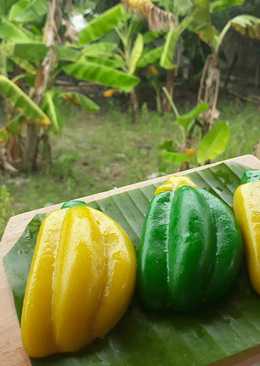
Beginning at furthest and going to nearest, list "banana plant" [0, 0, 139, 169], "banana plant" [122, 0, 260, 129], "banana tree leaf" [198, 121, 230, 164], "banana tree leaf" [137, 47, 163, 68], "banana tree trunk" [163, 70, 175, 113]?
"banana tree trunk" [163, 70, 175, 113], "banana tree leaf" [137, 47, 163, 68], "banana plant" [0, 0, 139, 169], "banana plant" [122, 0, 260, 129], "banana tree leaf" [198, 121, 230, 164]

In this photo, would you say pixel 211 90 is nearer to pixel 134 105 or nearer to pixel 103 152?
Result: pixel 103 152

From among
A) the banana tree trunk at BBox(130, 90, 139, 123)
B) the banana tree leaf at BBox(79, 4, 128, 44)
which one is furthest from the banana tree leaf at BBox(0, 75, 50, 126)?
the banana tree trunk at BBox(130, 90, 139, 123)

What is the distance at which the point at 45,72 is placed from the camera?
3121mm

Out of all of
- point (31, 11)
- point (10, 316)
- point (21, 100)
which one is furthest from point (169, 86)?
point (10, 316)

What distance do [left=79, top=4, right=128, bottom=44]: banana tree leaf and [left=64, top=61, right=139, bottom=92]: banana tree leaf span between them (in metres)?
0.20

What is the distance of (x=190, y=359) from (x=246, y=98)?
4.17 meters

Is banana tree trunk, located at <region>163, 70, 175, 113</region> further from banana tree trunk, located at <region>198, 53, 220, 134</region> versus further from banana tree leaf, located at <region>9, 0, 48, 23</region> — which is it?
banana tree leaf, located at <region>9, 0, 48, 23</region>

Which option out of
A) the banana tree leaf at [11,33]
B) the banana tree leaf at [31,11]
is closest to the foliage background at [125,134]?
the banana tree leaf at [11,33]

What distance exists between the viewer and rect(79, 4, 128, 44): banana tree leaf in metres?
2.89

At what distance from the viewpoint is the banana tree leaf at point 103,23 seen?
9.49 ft

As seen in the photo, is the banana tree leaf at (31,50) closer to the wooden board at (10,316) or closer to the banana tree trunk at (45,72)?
the banana tree trunk at (45,72)

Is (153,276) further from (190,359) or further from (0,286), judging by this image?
(0,286)

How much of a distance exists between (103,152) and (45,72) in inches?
41.3

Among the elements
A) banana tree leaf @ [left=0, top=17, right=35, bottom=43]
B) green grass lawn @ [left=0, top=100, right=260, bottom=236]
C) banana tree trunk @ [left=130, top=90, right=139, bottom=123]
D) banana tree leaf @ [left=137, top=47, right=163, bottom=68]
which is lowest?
green grass lawn @ [left=0, top=100, right=260, bottom=236]
